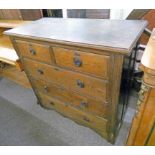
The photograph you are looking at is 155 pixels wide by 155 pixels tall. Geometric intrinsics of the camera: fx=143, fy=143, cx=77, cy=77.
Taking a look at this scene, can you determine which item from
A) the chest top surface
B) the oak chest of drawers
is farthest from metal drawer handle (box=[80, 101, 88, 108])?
the chest top surface

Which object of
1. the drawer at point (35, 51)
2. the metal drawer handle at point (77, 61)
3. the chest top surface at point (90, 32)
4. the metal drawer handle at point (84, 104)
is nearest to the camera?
the chest top surface at point (90, 32)

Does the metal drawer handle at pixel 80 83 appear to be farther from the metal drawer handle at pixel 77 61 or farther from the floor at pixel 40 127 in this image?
the floor at pixel 40 127

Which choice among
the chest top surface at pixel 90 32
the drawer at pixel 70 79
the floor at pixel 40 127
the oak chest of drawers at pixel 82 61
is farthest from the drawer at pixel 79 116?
the chest top surface at pixel 90 32

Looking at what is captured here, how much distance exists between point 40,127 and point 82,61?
41.0 inches

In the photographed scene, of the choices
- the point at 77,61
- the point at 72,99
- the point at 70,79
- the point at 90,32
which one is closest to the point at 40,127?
the point at 72,99

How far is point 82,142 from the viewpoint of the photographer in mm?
1392

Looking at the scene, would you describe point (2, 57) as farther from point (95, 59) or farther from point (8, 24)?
point (95, 59)

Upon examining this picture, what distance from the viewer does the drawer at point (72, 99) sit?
3.69ft

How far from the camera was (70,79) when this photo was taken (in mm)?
1095

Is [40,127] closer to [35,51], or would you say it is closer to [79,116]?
[79,116]

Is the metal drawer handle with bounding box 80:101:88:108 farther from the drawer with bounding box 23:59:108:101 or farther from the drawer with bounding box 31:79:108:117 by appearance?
the drawer with bounding box 23:59:108:101

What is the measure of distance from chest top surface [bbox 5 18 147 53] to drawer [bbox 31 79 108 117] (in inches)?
18.7

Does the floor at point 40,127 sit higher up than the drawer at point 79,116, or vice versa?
the drawer at point 79,116

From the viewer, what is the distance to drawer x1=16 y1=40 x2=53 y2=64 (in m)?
1.04
